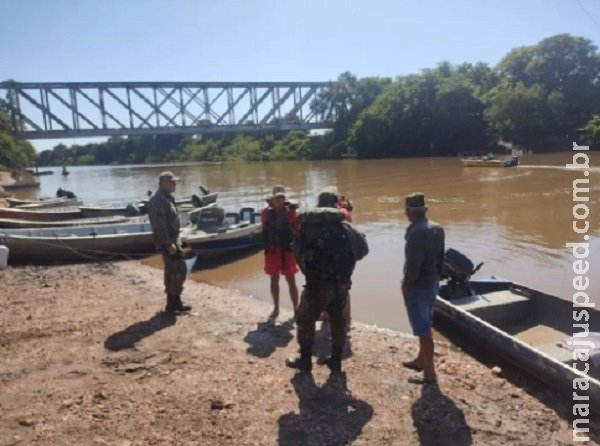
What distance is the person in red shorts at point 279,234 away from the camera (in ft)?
20.0

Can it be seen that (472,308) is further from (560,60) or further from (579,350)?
(560,60)

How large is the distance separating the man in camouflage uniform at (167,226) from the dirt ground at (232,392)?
0.68 meters

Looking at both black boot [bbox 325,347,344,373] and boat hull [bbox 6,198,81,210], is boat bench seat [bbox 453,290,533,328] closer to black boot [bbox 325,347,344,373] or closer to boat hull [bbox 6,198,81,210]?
black boot [bbox 325,347,344,373]

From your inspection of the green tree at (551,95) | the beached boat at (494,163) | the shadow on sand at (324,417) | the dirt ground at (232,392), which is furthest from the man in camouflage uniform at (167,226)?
the green tree at (551,95)

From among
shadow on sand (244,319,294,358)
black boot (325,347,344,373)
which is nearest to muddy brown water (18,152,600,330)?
shadow on sand (244,319,294,358)

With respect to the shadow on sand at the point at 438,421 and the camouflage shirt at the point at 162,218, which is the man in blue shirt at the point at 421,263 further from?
the camouflage shirt at the point at 162,218

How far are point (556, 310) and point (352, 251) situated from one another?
313cm

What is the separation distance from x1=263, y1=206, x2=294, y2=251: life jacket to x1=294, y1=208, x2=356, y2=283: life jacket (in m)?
1.58

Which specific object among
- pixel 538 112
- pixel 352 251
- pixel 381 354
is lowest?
pixel 381 354

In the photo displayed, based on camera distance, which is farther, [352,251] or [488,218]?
[488,218]

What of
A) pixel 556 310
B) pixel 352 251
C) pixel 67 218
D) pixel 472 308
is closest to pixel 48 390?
pixel 352 251

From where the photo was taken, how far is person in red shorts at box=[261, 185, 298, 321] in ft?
20.0

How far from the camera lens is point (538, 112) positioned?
57.5 meters

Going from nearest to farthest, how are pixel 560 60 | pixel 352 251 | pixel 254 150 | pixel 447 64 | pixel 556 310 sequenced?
1. pixel 352 251
2. pixel 556 310
3. pixel 560 60
4. pixel 447 64
5. pixel 254 150
